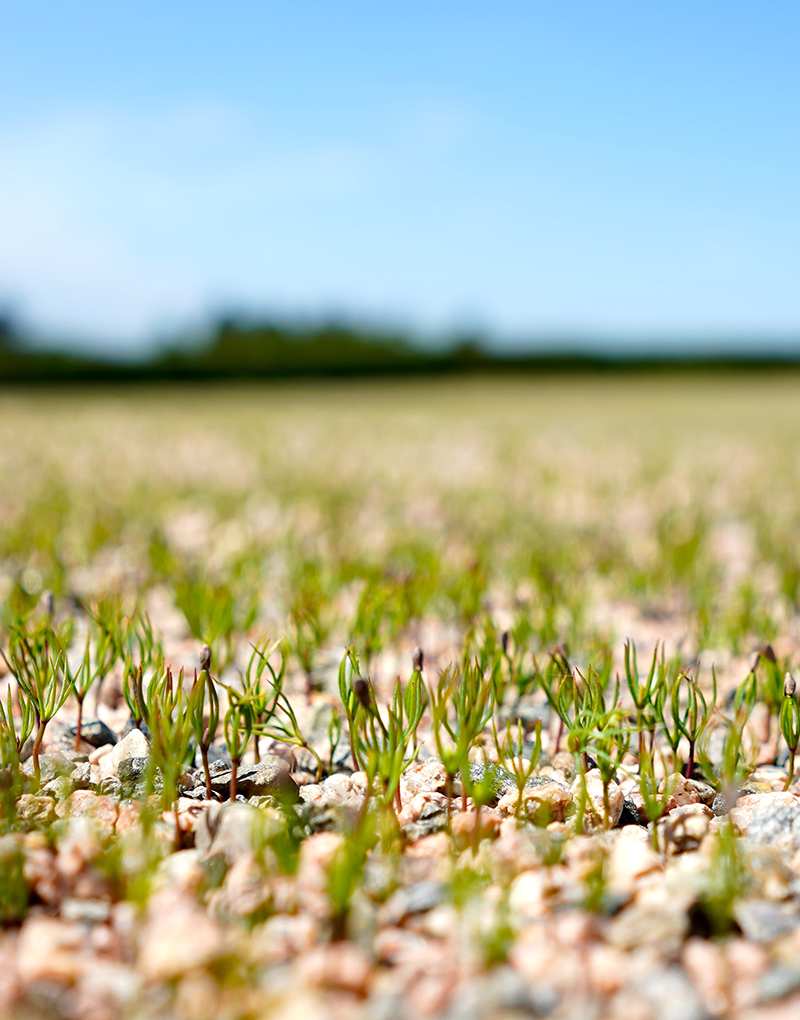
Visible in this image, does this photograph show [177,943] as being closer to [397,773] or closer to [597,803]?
[397,773]

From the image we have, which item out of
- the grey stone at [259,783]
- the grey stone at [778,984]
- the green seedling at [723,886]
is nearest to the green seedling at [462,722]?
the grey stone at [259,783]

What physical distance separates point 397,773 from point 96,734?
0.77m

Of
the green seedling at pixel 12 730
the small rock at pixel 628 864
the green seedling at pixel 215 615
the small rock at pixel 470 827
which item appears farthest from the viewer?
the green seedling at pixel 215 615

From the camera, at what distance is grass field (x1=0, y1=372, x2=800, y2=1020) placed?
1.03 m

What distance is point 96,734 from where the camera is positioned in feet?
5.94

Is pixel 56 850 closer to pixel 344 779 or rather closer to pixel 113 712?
pixel 344 779

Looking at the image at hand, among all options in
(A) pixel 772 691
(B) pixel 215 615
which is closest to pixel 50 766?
(B) pixel 215 615

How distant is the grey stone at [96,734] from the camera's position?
180 centimetres

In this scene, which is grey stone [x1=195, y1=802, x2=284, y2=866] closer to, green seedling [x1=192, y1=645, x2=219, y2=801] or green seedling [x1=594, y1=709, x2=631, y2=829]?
green seedling [x1=192, y1=645, x2=219, y2=801]

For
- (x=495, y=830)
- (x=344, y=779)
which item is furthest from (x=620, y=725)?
(x=344, y=779)

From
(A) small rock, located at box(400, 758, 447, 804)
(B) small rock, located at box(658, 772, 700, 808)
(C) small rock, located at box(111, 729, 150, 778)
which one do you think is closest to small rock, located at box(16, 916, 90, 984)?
(C) small rock, located at box(111, 729, 150, 778)

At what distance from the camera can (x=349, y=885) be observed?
1.10 meters

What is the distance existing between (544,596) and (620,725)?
0.93 meters

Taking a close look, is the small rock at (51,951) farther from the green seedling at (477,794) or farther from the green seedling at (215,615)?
the green seedling at (215,615)
